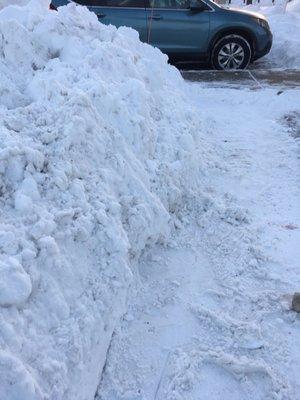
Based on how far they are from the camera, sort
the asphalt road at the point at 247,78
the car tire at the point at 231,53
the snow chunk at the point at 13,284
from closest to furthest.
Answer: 1. the snow chunk at the point at 13,284
2. the asphalt road at the point at 247,78
3. the car tire at the point at 231,53

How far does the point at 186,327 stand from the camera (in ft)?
9.76

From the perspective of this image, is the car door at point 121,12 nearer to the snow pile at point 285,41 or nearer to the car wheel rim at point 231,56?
the car wheel rim at point 231,56

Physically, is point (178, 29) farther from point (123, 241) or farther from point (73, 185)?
point (123, 241)

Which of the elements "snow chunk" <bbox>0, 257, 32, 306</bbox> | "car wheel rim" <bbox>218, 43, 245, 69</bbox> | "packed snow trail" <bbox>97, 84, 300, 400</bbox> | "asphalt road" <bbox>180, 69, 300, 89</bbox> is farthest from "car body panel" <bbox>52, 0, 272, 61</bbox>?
"snow chunk" <bbox>0, 257, 32, 306</bbox>

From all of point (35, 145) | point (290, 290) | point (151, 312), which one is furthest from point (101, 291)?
point (290, 290)

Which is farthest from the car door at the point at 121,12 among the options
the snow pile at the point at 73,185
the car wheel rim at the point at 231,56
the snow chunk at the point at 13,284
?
the snow chunk at the point at 13,284

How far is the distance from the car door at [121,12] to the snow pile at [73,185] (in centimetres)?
408

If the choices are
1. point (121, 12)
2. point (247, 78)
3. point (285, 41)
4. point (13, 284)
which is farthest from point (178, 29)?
point (13, 284)

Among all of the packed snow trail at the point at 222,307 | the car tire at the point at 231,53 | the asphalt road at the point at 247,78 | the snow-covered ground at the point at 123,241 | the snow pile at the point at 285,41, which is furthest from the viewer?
the snow pile at the point at 285,41

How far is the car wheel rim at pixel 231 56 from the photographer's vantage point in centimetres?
966

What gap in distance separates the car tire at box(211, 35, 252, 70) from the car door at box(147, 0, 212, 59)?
34 centimetres

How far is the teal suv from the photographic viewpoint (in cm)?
920

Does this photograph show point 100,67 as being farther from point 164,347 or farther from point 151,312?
point 164,347

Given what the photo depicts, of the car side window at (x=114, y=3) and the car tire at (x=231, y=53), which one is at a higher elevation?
the car side window at (x=114, y=3)
